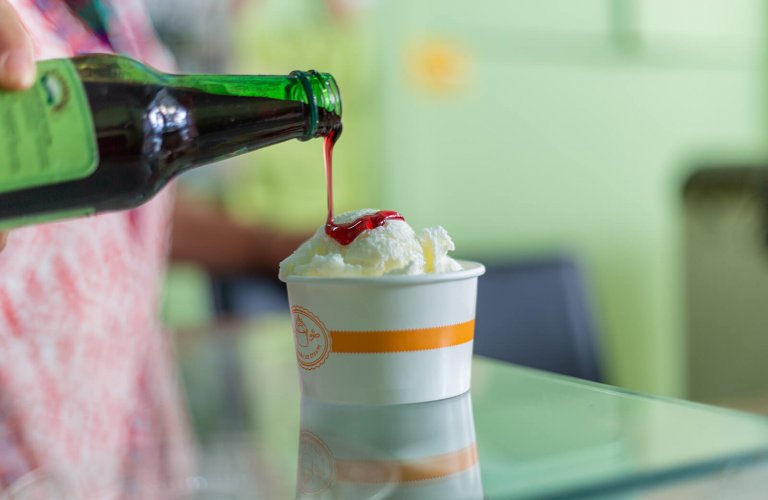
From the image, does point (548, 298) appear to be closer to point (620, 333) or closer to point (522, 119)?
point (522, 119)

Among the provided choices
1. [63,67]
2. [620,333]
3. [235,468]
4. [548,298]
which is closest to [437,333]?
[235,468]

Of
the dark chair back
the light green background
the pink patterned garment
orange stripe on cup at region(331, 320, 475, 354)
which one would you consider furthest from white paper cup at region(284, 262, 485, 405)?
the light green background

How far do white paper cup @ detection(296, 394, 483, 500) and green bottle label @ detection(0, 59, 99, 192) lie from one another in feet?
0.65

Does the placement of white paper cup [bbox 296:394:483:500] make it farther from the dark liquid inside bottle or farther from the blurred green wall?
the blurred green wall

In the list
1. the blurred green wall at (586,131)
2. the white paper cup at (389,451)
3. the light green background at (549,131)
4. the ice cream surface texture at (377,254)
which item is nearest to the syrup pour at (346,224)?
the ice cream surface texture at (377,254)

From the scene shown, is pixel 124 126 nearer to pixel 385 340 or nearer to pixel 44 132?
pixel 44 132

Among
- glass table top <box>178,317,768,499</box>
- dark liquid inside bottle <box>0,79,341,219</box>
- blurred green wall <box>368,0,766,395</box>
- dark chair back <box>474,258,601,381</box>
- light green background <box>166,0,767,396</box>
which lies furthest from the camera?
blurred green wall <box>368,0,766,395</box>

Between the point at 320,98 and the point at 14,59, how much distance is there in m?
0.19

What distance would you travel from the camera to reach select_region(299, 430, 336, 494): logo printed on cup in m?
0.41

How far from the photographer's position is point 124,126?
21.4 inches

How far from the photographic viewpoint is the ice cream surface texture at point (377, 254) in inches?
22.4

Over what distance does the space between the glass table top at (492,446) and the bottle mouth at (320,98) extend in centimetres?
18

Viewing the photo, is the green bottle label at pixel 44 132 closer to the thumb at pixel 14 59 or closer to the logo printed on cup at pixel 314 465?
the thumb at pixel 14 59

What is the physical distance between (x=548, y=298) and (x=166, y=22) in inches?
34.9
